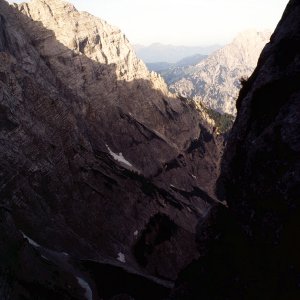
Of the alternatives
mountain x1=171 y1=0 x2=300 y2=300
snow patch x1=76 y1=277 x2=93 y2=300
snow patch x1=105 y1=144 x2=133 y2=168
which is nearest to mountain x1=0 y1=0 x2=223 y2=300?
snow patch x1=76 y1=277 x2=93 y2=300

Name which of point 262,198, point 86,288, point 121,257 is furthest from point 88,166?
point 262,198

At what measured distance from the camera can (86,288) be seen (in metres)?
55.3

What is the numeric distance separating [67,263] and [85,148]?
3855 cm

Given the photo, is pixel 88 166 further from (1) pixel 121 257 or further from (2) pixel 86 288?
(2) pixel 86 288

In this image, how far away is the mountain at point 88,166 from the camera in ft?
195

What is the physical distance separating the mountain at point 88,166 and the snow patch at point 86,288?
0.24 meters

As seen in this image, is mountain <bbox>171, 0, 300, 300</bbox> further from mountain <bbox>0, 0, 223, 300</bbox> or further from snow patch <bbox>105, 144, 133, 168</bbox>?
snow patch <bbox>105, 144, 133, 168</bbox>

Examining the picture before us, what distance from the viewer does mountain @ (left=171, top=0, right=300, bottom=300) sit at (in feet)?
84.5

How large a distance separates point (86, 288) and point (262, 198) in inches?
1357

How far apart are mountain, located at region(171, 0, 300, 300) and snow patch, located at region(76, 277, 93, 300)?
75.2 ft

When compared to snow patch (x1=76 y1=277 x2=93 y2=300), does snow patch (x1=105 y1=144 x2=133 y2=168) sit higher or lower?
lower

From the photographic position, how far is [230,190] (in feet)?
109

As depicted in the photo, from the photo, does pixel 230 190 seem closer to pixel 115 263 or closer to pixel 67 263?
pixel 67 263

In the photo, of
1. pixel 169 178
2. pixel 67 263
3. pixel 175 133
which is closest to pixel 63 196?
pixel 67 263
